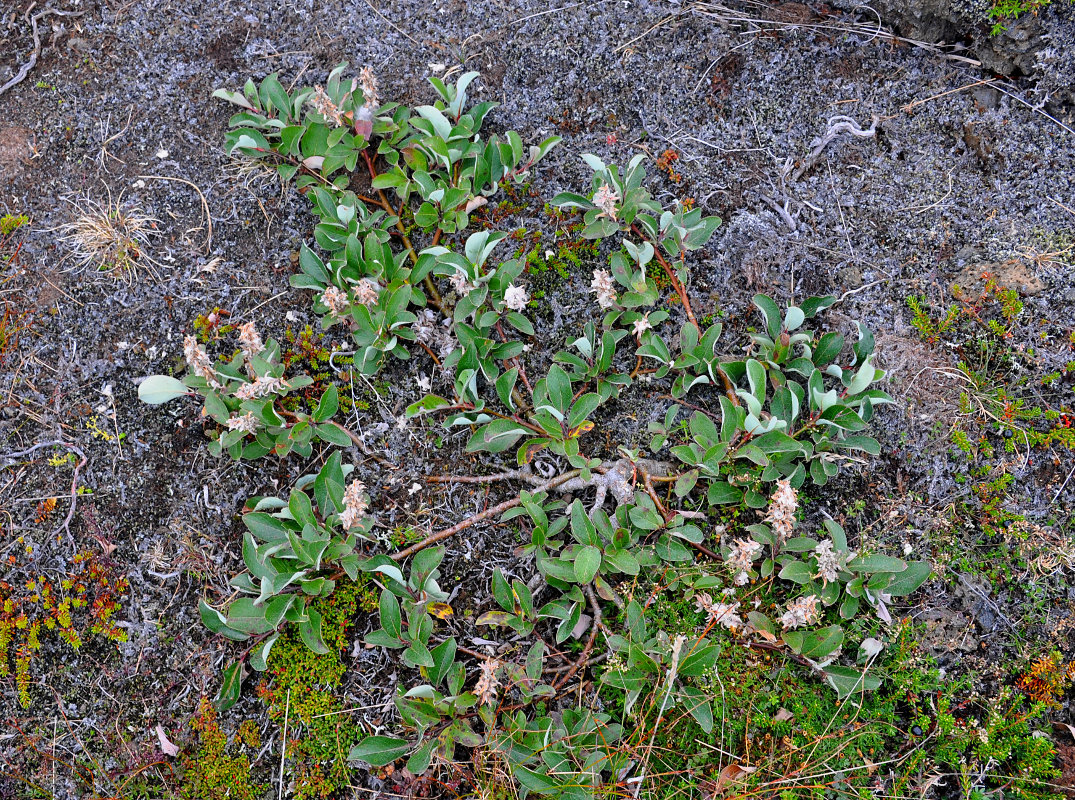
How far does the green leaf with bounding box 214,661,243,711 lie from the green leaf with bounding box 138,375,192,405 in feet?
3.81

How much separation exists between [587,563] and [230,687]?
148 cm

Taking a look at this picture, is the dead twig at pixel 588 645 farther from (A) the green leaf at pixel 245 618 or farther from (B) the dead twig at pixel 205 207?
(B) the dead twig at pixel 205 207

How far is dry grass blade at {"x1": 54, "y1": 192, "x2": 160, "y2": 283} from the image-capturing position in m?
3.22

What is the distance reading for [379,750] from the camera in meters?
2.45

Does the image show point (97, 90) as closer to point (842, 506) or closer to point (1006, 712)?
point (842, 506)

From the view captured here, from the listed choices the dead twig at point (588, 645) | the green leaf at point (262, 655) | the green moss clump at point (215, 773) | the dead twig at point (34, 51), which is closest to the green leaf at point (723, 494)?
the dead twig at point (588, 645)

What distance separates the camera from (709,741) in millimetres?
2496

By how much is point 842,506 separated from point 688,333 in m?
0.98

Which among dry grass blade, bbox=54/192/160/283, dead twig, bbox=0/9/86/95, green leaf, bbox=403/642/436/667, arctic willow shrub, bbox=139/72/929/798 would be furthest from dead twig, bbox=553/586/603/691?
dead twig, bbox=0/9/86/95

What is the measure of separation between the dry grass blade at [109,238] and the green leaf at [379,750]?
236cm

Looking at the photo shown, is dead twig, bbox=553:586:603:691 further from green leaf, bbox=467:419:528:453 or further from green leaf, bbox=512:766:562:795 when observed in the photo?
green leaf, bbox=467:419:528:453

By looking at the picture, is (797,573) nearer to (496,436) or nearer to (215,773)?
(496,436)

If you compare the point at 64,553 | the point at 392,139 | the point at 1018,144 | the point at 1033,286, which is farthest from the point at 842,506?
the point at 64,553

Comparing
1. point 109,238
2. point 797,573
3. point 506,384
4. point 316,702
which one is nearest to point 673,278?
point 506,384
